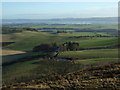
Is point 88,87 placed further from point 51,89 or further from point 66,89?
point 51,89

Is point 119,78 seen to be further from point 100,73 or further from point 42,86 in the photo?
point 42,86

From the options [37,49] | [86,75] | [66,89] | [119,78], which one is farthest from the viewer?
[37,49]

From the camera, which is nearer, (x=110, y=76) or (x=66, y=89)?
(x=66, y=89)

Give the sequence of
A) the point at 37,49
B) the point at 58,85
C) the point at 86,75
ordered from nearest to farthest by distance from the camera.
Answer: the point at 58,85, the point at 86,75, the point at 37,49

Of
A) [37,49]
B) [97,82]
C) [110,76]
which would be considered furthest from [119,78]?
[37,49]

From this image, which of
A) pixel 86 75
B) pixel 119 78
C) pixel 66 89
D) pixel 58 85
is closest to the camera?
pixel 66 89

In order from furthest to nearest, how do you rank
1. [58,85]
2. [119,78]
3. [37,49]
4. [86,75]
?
[37,49] → [86,75] → [119,78] → [58,85]

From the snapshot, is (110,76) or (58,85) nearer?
(58,85)

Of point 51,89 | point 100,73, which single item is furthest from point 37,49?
point 51,89
